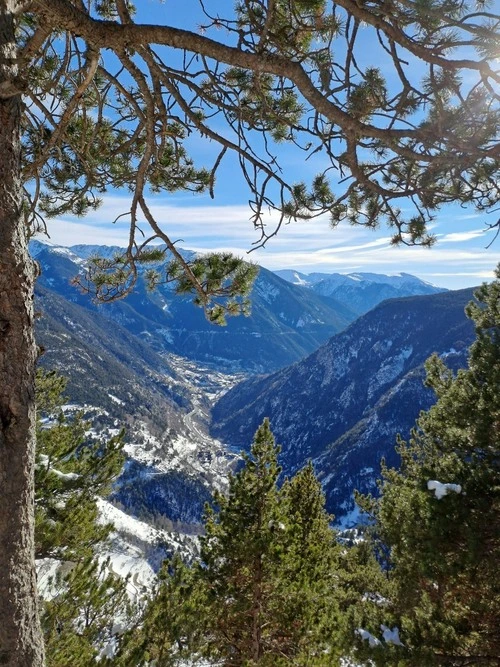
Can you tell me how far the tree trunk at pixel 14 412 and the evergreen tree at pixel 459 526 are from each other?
200 inches

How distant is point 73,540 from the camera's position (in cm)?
688

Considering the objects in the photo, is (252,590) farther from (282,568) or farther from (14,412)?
(14,412)

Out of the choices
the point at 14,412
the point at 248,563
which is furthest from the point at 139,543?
the point at 14,412

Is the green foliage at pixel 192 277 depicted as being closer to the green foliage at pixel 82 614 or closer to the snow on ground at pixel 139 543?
the green foliage at pixel 82 614

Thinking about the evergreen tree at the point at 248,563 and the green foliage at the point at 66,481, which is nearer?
the green foliage at the point at 66,481

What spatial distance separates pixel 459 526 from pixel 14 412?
5889 millimetres

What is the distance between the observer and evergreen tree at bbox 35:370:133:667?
20.5 ft

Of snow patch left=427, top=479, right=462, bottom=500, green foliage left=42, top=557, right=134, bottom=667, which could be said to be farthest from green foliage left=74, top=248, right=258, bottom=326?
green foliage left=42, top=557, right=134, bottom=667

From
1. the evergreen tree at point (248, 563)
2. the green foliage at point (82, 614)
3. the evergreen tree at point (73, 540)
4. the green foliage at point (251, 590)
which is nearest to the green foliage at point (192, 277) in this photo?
the evergreen tree at point (73, 540)

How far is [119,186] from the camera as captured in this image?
4926 millimetres

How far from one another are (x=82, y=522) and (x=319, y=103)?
7.06m

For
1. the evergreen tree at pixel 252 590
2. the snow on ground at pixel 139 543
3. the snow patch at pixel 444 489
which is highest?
the snow patch at pixel 444 489

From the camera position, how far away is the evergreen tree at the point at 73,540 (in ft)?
20.5

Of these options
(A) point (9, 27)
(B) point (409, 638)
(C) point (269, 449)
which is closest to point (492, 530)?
(B) point (409, 638)
